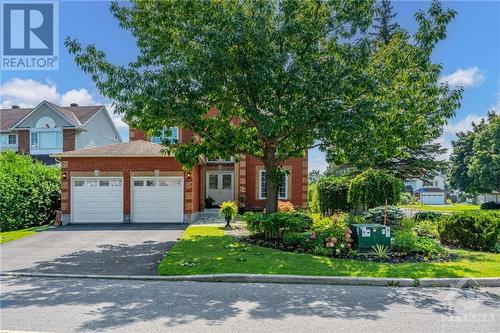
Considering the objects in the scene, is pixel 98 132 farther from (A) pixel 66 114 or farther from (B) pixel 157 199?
(B) pixel 157 199

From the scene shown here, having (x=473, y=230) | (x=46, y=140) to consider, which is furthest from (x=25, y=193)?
(x=473, y=230)

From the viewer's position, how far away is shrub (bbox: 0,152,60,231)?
15.4 metres

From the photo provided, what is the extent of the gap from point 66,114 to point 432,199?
178ft

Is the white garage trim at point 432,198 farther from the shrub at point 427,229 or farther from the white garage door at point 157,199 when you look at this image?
the white garage door at point 157,199

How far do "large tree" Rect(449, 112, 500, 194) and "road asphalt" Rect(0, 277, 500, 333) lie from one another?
115 ft

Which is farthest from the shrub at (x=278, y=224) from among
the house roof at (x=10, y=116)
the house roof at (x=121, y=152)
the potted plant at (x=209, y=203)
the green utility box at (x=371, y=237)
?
the house roof at (x=10, y=116)

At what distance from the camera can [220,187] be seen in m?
23.9

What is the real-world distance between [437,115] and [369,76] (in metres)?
2.90

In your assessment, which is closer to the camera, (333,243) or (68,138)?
(333,243)

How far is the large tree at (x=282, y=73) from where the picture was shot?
10383 millimetres

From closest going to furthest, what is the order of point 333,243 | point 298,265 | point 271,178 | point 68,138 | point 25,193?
point 298,265
point 333,243
point 271,178
point 25,193
point 68,138

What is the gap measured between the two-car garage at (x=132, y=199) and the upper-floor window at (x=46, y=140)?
13.7 metres

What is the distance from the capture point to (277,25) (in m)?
11.5

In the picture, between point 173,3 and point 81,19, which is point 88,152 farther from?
point 173,3
